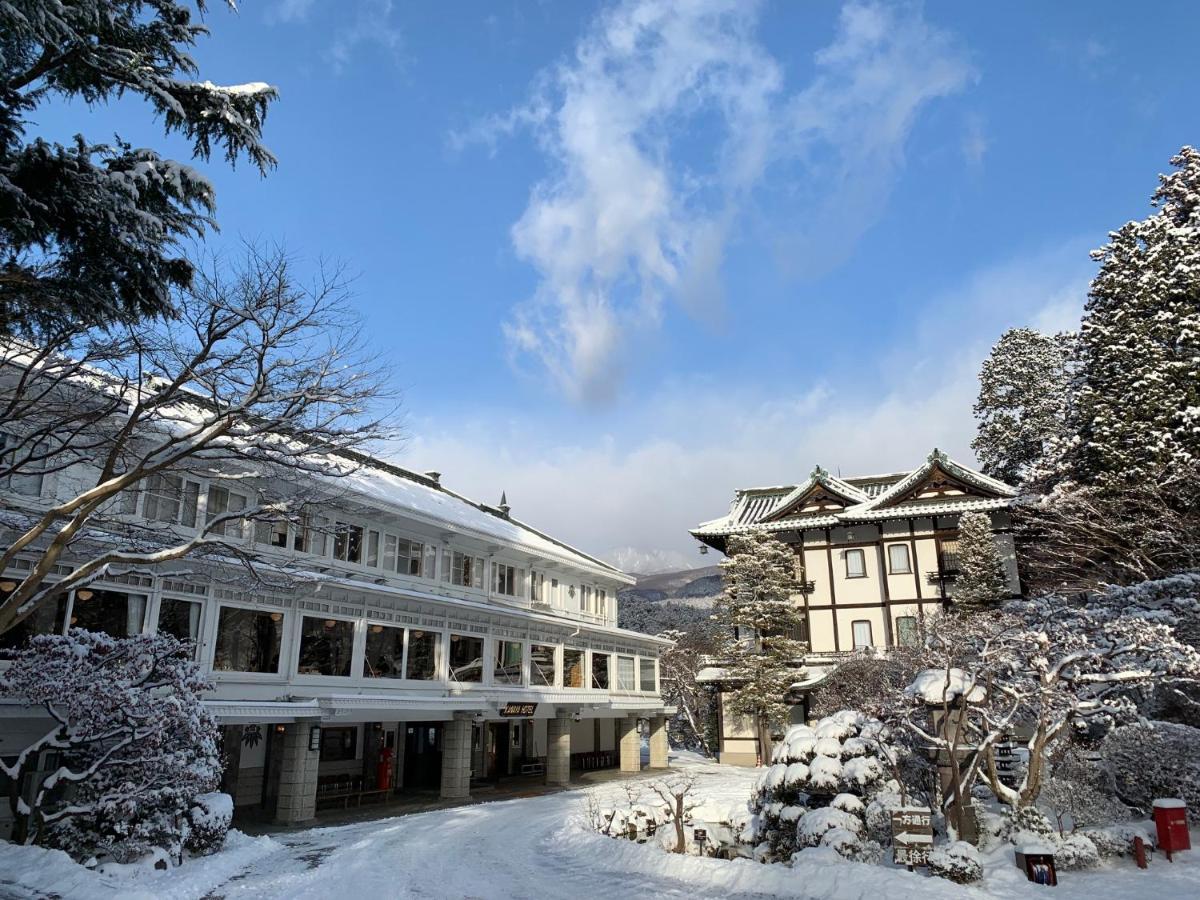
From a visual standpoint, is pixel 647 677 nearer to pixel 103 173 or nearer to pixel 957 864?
pixel 957 864

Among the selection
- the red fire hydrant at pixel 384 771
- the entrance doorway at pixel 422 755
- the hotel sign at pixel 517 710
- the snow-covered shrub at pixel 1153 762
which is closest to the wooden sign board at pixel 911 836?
the snow-covered shrub at pixel 1153 762

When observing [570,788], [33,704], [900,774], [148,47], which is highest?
[148,47]

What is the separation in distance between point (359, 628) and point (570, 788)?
10903 mm

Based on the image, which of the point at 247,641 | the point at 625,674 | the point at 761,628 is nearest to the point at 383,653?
the point at 247,641

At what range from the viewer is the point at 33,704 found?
1422 cm

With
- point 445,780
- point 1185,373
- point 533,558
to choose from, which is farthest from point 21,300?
point 1185,373

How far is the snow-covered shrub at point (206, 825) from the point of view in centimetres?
1471

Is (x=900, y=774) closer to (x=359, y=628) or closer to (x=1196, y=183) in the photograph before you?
(x=359, y=628)

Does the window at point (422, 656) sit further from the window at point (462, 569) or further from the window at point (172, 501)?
the window at point (172, 501)

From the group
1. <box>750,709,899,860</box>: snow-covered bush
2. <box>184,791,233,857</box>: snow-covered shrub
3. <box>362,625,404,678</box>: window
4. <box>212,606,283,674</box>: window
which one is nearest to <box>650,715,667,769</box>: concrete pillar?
<box>362,625,404,678</box>: window

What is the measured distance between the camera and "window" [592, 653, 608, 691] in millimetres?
33031

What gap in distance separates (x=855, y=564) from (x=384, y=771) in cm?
2592

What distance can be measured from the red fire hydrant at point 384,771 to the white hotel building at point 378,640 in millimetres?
77

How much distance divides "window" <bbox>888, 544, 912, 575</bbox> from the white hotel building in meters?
12.5
